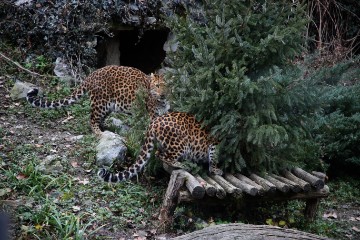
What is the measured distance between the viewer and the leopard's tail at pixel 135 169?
6.41 metres

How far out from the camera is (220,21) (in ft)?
19.6

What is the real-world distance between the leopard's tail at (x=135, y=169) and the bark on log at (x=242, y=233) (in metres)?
2.94

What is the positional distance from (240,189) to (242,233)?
2250 mm

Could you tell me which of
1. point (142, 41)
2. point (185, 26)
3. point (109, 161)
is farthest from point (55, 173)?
point (142, 41)

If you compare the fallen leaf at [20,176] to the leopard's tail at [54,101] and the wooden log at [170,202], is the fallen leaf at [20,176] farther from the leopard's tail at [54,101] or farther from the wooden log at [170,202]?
the leopard's tail at [54,101]

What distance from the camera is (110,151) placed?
687 cm

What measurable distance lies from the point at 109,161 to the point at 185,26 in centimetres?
204

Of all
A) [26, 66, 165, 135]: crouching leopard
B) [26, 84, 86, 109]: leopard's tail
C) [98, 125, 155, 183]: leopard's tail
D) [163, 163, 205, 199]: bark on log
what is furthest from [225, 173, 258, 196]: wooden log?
[26, 84, 86, 109]: leopard's tail

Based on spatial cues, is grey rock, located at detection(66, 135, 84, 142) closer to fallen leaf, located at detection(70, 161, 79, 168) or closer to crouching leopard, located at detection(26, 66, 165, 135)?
crouching leopard, located at detection(26, 66, 165, 135)

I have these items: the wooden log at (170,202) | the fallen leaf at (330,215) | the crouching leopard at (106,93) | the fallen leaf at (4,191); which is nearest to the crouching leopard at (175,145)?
the wooden log at (170,202)

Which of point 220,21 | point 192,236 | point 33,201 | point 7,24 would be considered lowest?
point 33,201

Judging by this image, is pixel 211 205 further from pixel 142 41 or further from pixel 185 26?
pixel 142 41

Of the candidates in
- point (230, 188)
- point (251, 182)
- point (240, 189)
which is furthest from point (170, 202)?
point (251, 182)

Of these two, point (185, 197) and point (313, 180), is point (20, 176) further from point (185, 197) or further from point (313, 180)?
point (313, 180)
